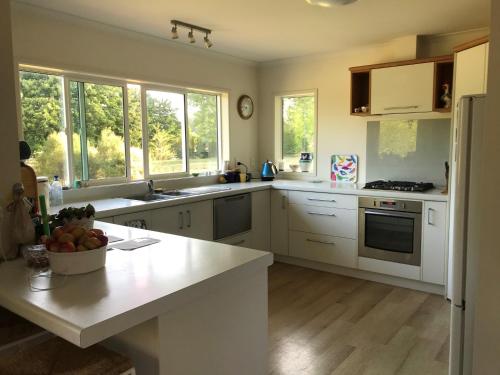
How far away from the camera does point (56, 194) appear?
3105 mm

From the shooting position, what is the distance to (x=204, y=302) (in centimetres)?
141

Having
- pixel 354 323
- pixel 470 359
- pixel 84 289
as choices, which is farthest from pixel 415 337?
pixel 84 289

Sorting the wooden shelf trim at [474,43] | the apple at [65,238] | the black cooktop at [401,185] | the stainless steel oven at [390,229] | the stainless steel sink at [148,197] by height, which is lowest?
the stainless steel oven at [390,229]

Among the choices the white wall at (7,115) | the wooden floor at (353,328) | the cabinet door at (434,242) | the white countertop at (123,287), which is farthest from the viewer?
the cabinet door at (434,242)

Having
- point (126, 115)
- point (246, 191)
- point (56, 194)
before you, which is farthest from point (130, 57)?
point (246, 191)

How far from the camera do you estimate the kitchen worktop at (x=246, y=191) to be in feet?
9.85

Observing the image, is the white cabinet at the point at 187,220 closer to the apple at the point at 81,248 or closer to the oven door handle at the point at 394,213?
the oven door handle at the point at 394,213

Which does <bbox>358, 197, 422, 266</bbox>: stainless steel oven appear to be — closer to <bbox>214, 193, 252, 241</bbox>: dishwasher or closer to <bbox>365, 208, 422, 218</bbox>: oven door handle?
<bbox>365, 208, 422, 218</bbox>: oven door handle

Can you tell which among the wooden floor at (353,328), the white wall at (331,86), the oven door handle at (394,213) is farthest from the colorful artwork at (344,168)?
the wooden floor at (353,328)

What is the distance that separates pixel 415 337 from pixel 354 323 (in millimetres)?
420

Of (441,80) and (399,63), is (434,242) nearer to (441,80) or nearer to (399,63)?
(441,80)

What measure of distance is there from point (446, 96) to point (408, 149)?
2.09 feet

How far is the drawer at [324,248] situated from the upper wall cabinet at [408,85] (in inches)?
51.6

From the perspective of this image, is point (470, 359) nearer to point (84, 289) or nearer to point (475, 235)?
point (475, 235)
